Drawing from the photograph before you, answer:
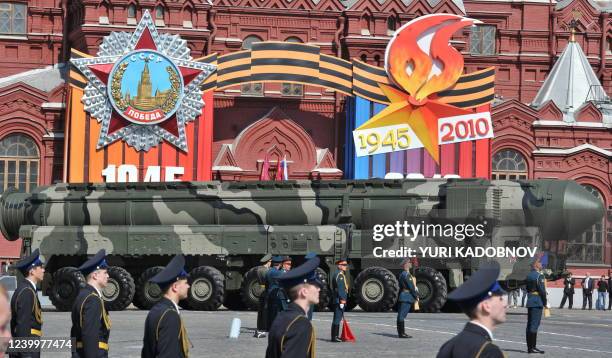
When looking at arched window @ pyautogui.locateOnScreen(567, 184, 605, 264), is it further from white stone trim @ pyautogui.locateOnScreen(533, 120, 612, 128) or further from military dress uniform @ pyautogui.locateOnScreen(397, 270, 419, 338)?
military dress uniform @ pyautogui.locateOnScreen(397, 270, 419, 338)

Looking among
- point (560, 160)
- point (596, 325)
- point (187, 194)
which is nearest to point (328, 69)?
point (560, 160)

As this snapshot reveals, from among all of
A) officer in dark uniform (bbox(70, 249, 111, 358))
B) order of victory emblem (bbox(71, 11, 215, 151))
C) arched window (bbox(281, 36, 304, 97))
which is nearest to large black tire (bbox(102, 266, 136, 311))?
order of victory emblem (bbox(71, 11, 215, 151))

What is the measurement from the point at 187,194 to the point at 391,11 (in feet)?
78.0

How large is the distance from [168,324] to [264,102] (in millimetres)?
48951

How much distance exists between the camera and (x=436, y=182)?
3881 cm

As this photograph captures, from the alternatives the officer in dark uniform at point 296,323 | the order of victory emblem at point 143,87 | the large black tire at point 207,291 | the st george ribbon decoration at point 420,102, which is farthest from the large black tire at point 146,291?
the officer in dark uniform at point 296,323

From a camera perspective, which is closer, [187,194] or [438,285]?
[438,285]

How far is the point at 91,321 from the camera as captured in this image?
1323 centimetres

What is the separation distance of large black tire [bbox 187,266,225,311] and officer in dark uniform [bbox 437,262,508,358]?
95.8 feet

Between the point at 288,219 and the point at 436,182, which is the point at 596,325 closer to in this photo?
the point at 436,182

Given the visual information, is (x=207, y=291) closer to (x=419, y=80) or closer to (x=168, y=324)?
(x=419, y=80)

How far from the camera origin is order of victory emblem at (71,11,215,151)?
55.6 metres

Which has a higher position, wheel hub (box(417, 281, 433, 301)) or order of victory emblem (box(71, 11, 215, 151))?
order of victory emblem (box(71, 11, 215, 151))

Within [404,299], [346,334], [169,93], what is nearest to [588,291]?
[169,93]
